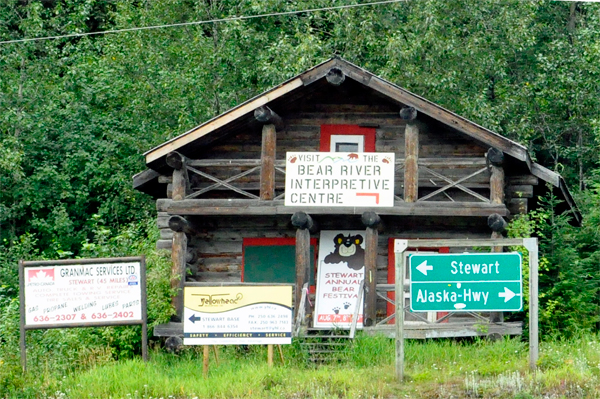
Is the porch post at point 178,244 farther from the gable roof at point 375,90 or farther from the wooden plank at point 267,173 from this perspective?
the wooden plank at point 267,173

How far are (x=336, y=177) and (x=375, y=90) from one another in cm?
190

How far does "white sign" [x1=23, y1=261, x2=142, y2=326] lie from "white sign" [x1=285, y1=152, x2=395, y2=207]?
4.01 meters

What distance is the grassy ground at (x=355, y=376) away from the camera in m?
15.9

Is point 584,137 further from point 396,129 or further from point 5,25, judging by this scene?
point 5,25

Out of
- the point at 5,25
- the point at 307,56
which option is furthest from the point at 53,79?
the point at 307,56

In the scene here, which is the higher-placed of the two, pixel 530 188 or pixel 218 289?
pixel 530 188

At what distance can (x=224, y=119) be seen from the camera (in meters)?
21.6

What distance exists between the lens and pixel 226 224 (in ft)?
76.4

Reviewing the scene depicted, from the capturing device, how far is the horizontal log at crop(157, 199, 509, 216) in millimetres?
20953

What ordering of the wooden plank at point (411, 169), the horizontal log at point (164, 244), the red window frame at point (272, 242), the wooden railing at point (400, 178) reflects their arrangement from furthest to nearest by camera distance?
the horizontal log at point (164, 244)
the red window frame at point (272, 242)
the wooden railing at point (400, 178)
the wooden plank at point (411, 169)

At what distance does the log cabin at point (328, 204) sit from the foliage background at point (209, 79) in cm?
550

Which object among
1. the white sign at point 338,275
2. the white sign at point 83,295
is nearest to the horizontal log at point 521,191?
the white sign at point 338,275

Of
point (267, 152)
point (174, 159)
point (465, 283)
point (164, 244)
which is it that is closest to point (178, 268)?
point (164, 244)

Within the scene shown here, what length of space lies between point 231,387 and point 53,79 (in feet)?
56.5
